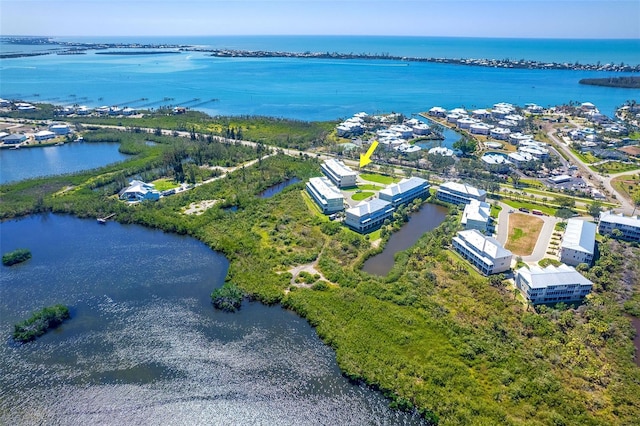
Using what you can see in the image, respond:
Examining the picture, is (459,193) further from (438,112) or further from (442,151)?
(438,112)

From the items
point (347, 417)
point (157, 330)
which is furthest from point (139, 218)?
point (347, 417)

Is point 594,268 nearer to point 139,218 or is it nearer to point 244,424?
point 244,424

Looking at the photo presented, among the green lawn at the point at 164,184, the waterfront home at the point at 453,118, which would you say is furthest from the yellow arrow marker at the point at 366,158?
the waterfront home at the point at 453,118

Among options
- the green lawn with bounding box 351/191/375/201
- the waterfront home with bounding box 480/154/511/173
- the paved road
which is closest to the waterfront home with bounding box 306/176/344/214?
the green lawn with bounding box 351/191/375/201

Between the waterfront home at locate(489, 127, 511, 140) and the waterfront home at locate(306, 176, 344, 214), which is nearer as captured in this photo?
the waterfront home at locate(306, 176, 344, 214)

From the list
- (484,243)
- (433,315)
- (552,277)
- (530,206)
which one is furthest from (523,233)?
(433,315)

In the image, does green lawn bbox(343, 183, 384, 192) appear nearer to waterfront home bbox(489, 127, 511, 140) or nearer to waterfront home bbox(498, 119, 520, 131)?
waterfront home bbox(489, 127, 511, 140)
